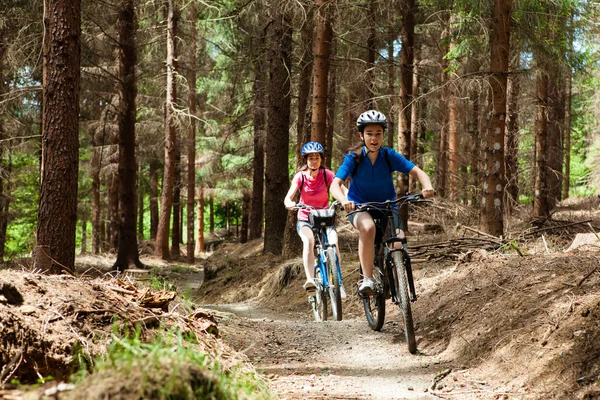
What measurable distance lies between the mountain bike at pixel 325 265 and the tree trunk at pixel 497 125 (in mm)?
3644

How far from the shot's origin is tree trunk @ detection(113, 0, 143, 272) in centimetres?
1687

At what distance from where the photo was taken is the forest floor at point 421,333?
3977 mm

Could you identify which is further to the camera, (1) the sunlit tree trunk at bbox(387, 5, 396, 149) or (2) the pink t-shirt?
(1) the sunlit tree trunk at bbox(387, 5, 396, 149)

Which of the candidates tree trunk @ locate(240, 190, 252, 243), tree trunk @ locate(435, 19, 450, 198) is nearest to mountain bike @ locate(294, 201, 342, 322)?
tree trunk @ locate(435, 19, 450, 198)

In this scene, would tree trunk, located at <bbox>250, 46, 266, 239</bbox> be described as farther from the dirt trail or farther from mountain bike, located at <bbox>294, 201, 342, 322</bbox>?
the dirt trail

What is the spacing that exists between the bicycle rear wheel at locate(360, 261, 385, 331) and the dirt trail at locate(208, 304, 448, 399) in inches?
4.5

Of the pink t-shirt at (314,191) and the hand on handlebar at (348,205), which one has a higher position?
the pink t-shirt at (314,191)

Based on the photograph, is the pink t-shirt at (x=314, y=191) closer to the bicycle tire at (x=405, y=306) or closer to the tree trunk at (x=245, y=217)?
the bicycle tire at (x=405, y=306)

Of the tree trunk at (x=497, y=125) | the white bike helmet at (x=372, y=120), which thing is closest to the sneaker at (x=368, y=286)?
the white bike helmet at (x=372, y=120)

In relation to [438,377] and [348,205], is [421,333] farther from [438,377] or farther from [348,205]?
[348,205]

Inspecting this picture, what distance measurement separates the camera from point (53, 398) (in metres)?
2.43

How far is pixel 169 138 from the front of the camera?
21.3 meters

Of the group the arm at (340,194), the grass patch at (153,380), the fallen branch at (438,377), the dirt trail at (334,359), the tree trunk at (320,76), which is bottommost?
the dirt trail at (334,359)

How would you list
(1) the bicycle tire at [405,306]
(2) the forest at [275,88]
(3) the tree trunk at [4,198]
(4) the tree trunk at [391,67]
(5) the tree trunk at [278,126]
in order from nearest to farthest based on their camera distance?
(1) the bicycle tire at [405,306] → (2) the forest at [275,88] → (5) the tree trunk at [278,126] → (4) the tree trunk at [391,67] → (3) the tree trunk at [4,198]
